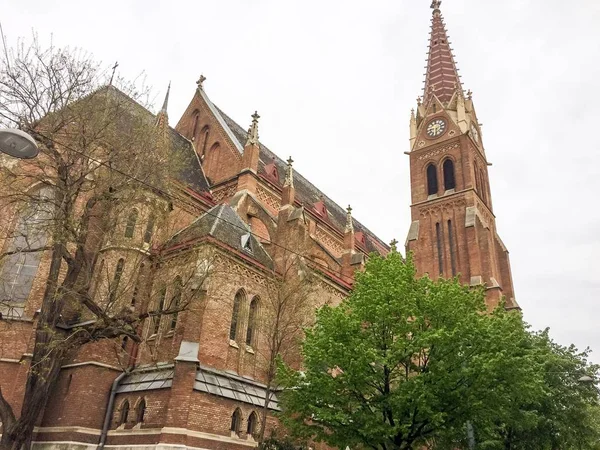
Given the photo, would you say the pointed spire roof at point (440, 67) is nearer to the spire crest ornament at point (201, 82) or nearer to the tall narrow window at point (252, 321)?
the spire crest ornament at point (201, 82)

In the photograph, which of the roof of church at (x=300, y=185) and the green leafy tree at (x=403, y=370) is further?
the roof of church at (x=300, y=185)

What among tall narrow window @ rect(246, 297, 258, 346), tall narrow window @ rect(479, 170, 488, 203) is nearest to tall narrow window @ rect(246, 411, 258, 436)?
tall narrow window @ rect(246, 297, 258, 346)

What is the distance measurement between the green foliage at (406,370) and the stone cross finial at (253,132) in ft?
42.6

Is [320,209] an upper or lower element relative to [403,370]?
upper

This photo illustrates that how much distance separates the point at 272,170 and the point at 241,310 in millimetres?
12121

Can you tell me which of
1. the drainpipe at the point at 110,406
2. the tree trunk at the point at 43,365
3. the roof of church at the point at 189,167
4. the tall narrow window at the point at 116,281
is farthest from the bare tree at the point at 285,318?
the roof of church at the point at 189,167

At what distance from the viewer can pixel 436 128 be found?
45.7m

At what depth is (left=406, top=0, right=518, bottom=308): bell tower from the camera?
123 feet

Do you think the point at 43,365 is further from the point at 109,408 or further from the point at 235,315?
the point at 235,315

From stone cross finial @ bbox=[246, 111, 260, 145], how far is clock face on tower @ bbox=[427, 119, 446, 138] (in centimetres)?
2215

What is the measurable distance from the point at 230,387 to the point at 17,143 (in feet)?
39.5

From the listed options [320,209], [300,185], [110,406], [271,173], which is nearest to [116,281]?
[110,406]

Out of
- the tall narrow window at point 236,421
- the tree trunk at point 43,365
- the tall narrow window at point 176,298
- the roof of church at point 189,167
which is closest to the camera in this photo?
the tree trunk at point 43,365

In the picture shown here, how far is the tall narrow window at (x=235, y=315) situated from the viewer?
Answer: 1938cm
